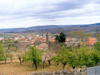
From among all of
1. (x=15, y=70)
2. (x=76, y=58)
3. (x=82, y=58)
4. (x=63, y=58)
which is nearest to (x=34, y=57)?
(x=15, y=70)

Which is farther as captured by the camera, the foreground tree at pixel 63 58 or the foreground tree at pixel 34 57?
the foreground tree at pixel 34 57

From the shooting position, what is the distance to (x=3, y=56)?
39.1 meters

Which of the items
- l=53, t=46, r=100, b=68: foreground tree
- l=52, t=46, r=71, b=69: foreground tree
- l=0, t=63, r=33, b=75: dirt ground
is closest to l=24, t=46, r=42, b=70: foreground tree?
l=0, t=63, r=33, b=75: dirt ground

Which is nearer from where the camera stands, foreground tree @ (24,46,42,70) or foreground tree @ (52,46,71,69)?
foreground tree @ (52,46,71,69)

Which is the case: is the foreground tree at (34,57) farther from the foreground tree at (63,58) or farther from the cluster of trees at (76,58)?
the foreground tree at (63,58)

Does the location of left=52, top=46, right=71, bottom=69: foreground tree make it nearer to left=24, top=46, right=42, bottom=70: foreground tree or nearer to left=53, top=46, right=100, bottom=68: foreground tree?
left=53, top=46, right=100, bottom=68: foreground tree

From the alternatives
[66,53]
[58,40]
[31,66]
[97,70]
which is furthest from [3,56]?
[97,70]

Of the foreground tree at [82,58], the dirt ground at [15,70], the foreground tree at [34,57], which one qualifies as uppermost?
the foreground tree at [82,58]

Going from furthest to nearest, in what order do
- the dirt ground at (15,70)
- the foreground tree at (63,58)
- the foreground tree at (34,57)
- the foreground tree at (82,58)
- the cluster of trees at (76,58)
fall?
the foreground tree at (34,57) → the foreground tree at (63,58) → the dirt ground at (15,70) → the cluster of trees at (76,58) → the foreground tree at (82,58)

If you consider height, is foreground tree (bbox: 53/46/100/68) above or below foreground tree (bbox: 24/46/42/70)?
above

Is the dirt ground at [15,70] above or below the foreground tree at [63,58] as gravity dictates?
below

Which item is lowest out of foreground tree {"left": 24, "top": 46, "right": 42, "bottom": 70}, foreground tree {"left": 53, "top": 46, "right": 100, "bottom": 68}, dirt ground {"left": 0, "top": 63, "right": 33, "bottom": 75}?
dirt ground {"left": 0, "top": 63, "right": 33, "bottom": 75}

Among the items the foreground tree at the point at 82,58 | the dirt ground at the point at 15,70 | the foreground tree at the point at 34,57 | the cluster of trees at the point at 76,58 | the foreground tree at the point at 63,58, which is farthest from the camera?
the foreground tree at the point at 34,57

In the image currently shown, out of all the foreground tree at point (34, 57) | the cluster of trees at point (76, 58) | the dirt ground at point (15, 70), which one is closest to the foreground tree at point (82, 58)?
the cluster of trees at point (76, 58)
